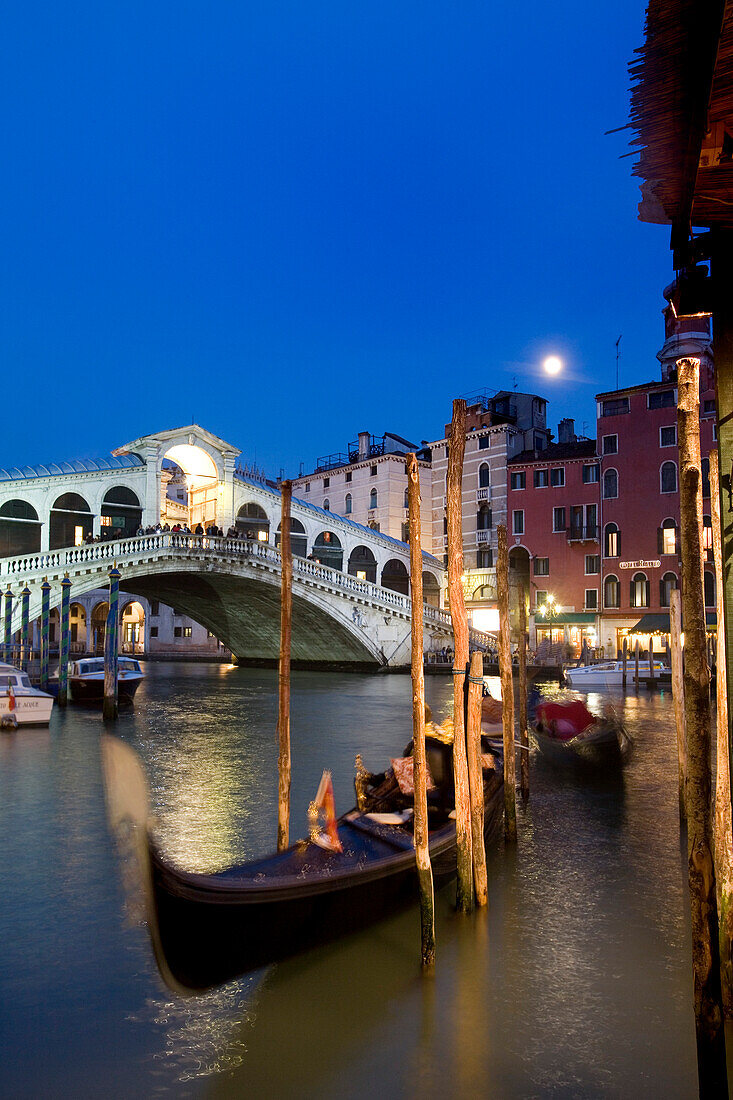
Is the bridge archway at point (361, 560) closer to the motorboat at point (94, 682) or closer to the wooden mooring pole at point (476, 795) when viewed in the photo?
the motorboat at point (94, 682)

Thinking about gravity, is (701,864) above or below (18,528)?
below

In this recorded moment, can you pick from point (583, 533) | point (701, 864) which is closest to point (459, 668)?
point (701, 864)

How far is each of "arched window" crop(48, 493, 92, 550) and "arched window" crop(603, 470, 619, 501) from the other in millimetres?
17953

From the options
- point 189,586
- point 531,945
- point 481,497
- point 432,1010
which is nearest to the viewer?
point 432,1010

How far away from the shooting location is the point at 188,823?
7570 millimetres

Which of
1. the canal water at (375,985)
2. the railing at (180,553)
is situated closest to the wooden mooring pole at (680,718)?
the canal water at (375,985)

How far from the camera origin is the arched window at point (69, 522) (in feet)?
86.8

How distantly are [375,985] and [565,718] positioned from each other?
849cm

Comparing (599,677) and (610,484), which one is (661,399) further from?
(599,677)

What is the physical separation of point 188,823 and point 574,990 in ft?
14.1

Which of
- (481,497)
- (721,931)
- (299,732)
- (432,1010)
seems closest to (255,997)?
(432,1010)

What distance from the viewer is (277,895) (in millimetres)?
4145

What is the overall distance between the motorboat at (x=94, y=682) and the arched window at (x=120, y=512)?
32.6 feet

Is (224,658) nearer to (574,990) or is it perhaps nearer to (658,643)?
(658,643)
